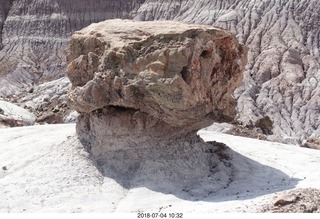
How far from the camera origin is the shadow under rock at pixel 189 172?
17.3 m

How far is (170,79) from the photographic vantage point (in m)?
17.3

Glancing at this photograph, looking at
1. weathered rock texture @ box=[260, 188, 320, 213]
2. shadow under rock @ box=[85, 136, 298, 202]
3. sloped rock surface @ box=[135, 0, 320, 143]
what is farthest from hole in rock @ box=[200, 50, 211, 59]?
sloped rock surface @ box=[135, 0, 320, 143]

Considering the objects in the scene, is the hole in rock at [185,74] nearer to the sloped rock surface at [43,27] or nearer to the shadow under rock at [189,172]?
the shadow under rock at [189,172]

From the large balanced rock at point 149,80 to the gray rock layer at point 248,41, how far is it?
23.3m

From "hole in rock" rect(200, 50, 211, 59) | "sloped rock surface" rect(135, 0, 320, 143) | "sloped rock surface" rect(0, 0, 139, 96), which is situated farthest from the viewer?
"sloped rock surface" rect(0, 0, 139, 96)

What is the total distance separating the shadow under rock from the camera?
17.3 meters

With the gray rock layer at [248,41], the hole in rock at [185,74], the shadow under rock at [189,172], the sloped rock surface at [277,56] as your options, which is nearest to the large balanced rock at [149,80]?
the hole in rock at [185,74]

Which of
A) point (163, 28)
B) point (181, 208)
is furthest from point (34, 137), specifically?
point (181, 208)

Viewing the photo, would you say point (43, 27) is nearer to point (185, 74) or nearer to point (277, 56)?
point (277, 56)

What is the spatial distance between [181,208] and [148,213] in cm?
124

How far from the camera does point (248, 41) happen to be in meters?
66.9

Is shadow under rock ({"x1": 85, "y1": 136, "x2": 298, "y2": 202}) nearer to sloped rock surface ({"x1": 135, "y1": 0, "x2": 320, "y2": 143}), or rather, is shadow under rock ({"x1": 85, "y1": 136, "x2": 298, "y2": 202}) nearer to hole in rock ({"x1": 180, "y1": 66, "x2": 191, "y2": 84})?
hole in rock ({"x1": 180, "y1": 66, "x2": 191, "y2": 84})

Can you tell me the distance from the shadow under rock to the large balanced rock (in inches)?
16.4
